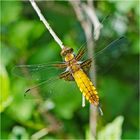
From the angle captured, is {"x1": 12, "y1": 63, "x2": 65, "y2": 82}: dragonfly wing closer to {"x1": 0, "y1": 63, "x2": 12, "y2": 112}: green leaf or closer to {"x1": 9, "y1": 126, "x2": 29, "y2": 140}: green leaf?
{"x1": 0, "y1": 63, "x2": 12, "y2": 112}: green leaf

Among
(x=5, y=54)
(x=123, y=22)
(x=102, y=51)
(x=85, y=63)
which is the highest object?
(x=123, y=22)

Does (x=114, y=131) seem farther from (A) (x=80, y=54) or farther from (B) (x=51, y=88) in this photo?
(A) (x=80, y=54)

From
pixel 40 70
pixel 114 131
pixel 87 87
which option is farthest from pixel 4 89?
pixel 87 87

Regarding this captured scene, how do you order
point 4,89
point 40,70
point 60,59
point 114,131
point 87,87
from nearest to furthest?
point 87,87, point 40,70, point 114,131, point 4,89, point 60,59

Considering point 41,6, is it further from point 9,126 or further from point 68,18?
point 9,126

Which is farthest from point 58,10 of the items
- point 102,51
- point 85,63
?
point 85,63

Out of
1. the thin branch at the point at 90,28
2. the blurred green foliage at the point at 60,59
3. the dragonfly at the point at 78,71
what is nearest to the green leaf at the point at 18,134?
the blurred green foliage at the point at 60,59

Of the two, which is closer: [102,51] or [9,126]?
[102,51]
